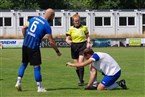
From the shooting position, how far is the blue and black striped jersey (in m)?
11.1

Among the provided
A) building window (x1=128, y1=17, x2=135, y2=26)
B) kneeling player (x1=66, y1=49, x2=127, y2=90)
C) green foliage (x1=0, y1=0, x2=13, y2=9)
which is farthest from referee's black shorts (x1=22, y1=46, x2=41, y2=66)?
green foliage (x1=0, y1=0, x2=13, y2=9)

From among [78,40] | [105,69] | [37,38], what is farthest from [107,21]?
[37,38]

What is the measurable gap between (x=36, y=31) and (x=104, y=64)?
6.28 feet

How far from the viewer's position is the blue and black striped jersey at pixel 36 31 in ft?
36.4

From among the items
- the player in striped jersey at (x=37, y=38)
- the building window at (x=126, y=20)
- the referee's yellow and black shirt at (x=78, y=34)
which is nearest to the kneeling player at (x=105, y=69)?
the player in striped jersey at (x=37, y=38)

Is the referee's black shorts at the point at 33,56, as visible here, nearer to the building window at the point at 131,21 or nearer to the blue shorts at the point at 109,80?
the blue shorts at the point at 109,80

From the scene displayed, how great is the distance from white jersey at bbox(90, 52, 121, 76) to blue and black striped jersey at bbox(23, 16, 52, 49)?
1.35 meters

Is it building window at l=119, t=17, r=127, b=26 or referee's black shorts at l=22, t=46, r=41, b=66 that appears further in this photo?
building window at l=119, t=17, r=127, b=26

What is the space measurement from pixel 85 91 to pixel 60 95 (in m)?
1.03

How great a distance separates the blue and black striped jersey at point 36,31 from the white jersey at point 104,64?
135cm

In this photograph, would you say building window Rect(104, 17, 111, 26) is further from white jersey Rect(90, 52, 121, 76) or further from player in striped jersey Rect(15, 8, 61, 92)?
player in striped jersey Rect(15, 8, 61, 92)

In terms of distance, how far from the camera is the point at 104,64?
11664 millimetres

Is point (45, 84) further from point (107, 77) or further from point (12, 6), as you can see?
point (12, 6)

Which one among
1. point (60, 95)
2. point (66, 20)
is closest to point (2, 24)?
point (66, 20)
